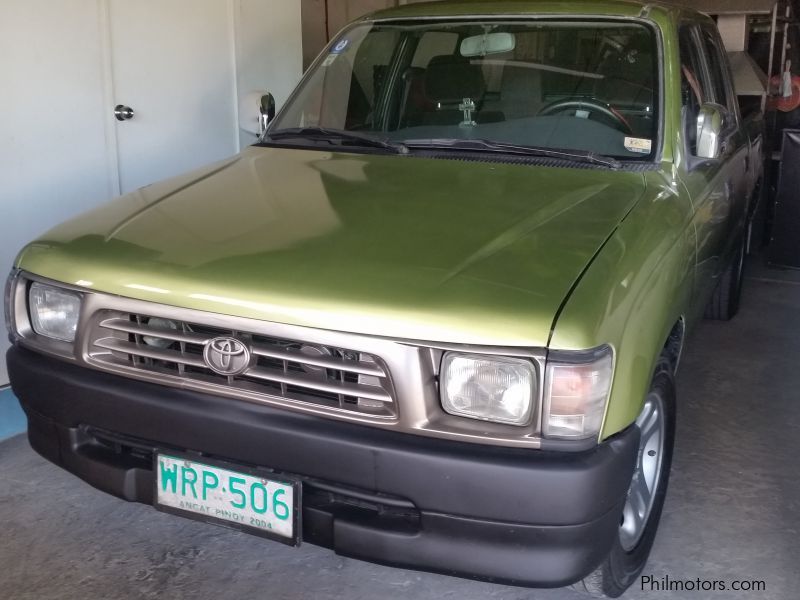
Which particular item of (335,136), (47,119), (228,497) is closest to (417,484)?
(228,497)

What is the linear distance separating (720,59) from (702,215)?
1.61 m

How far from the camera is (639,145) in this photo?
2793mm

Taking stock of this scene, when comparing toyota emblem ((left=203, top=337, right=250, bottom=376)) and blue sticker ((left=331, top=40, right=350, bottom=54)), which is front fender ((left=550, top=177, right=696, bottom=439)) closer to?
toyota emblem ((left=203, top=337, right=250, bottom=376))

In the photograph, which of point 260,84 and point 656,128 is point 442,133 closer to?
point 656,128

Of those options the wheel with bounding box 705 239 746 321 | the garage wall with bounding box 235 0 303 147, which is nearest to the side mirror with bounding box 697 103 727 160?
the wheel with bounding box 705 239 746 321

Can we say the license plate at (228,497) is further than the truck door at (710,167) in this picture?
No

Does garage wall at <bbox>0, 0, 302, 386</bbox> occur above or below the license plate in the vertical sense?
above

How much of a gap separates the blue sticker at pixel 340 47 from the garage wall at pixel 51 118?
1.26m

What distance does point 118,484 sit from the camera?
2.24 m

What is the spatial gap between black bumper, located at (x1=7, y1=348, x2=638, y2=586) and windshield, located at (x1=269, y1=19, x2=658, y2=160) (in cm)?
130

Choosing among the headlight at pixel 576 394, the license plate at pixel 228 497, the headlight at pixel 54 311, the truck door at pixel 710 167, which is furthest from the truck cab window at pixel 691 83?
the headlight at pixel 54 311

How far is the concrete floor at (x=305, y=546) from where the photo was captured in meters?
2.52

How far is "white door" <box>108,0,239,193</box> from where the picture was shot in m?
4.22

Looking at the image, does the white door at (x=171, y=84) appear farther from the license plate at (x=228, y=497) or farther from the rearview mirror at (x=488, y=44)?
the license plate at (x=228, y=497)
